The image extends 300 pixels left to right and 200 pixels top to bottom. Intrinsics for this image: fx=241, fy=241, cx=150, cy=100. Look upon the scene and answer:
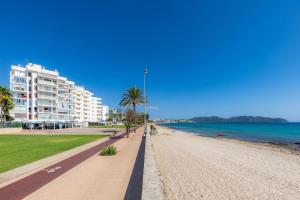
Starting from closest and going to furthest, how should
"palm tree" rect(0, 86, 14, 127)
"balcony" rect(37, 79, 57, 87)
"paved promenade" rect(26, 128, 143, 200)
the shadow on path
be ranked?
the shadow on path
"paved promenade" rect(26, 128, 143, 200)
"palm tree" rect(0, 86, 14, 127)
"balcony" rect(37, 79, 57, 87)

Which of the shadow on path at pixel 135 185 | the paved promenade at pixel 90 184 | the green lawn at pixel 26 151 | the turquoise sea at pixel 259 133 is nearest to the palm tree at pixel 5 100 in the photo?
the green lawn at pixel 26 151

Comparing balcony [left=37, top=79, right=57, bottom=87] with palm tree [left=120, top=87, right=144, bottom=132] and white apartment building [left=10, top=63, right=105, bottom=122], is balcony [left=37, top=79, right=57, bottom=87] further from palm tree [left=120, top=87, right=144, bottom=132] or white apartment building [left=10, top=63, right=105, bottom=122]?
palm tree [left=120, top=87, right=144, bottom=132]

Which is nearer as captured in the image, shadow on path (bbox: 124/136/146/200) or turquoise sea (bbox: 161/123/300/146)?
shadow on path (bbox: 124/136/146/200)

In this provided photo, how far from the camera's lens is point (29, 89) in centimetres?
7456

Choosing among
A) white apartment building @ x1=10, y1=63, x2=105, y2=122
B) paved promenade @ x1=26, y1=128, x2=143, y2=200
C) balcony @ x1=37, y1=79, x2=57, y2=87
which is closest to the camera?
paved promenade @ x1=26, y1=128, x2=143, y2=200

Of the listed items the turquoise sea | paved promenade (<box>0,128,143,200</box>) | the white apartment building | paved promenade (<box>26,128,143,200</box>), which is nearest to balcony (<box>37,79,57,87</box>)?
the white apartment building

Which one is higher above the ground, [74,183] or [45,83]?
[45,83]

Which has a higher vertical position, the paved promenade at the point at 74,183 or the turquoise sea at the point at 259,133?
the paved promenade at the point at 74,183

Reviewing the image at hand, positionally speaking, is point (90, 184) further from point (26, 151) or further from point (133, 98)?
point (133, 98)

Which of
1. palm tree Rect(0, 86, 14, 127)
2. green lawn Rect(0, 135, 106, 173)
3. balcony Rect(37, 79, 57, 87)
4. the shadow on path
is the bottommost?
green lawn Rect(0, 135, 106, 173)

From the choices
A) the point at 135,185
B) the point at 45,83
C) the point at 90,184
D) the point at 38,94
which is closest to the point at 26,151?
the point at 90,184

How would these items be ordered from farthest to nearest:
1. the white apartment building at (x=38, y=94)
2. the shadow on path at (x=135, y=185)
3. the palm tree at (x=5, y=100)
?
1. the white apartment building at (x=38, y=94)
2. the palm tree at (x=5, y=100)
3. the shadow on path at (x=135, y=185)

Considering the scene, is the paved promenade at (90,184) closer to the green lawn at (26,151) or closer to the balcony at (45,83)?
the green lawn at (26,151)

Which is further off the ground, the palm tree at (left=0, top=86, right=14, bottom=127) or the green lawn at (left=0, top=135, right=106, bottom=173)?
the palm tree at (left=0, top=86, right=14, bottom=127)
